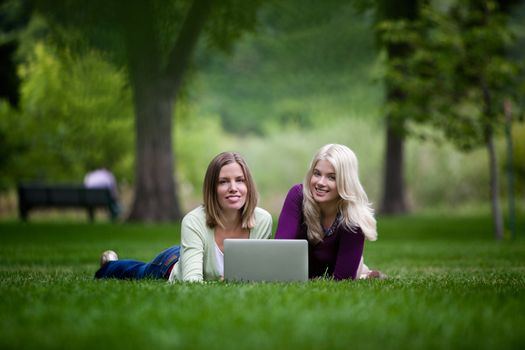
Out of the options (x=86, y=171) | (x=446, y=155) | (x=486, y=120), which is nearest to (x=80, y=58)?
(x=486, y=120)

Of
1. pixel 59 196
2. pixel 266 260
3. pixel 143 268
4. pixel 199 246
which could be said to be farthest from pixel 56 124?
pixel 266 260

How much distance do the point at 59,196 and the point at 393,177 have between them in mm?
9713

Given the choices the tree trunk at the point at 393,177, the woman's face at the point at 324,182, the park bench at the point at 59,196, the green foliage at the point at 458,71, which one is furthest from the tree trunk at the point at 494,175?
the park bench at the point at 59,196

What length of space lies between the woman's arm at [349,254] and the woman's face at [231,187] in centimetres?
91

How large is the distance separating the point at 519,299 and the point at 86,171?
2621 cm

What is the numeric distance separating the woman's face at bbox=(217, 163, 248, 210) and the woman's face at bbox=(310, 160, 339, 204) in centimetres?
60

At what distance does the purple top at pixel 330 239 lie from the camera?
6957 mm

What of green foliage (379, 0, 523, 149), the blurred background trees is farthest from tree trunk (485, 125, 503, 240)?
the blurred background trees

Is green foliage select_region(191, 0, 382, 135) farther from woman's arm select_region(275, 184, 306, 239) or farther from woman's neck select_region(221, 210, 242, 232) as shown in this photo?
woman's neck select_region(221, 210, 242, 232)

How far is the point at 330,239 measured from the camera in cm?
709

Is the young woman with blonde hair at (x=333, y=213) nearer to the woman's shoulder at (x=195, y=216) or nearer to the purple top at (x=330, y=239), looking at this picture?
the purple top at (x=330, y=239)

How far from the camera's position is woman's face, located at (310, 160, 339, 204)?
6891 millimetres

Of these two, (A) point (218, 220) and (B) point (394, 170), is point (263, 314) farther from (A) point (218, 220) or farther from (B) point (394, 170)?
(B) point (394, 170)

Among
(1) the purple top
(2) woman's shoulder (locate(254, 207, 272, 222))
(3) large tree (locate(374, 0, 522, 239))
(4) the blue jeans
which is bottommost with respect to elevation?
(4) the blue jeans
